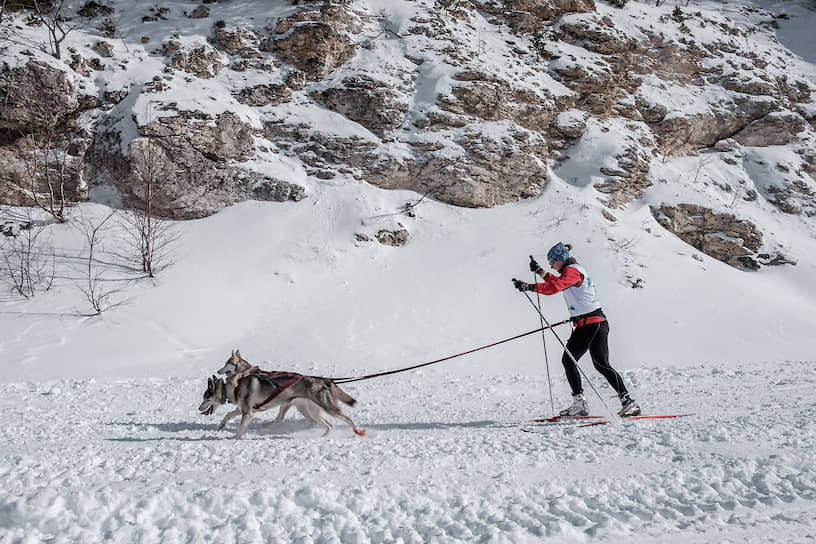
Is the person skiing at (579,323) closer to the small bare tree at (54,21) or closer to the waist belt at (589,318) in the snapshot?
the waist belt at (589,318)

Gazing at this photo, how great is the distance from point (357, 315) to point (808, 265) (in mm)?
17198

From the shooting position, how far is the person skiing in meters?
5.94

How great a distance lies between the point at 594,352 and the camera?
6070 mm

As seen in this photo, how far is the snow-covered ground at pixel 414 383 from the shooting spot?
3.10m

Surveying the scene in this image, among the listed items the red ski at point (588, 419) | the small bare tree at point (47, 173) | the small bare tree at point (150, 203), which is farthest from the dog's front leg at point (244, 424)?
the small bare tree at point (47, 173)

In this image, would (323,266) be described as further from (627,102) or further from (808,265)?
(808,265)

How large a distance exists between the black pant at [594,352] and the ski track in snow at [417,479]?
0.80 m

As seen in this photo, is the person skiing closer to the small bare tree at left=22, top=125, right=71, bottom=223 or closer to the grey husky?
the grey husky

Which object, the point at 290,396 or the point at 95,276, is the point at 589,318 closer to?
the point at 290,396

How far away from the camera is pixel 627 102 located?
2128 cm

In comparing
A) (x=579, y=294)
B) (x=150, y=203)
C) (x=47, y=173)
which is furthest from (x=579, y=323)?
(x=47, y=173)

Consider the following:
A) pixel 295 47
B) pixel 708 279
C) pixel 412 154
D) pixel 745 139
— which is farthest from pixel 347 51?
pixel 745 139

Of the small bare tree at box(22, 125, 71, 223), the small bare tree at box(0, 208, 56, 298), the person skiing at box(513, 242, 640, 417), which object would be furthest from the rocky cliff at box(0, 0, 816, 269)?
the person skiing at box(513, 242, 640, 417)

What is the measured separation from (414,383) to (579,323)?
3.86m
